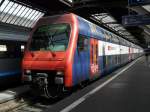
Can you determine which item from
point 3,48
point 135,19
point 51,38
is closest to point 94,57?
point 51,38

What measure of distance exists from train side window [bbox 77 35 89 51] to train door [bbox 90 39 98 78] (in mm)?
819

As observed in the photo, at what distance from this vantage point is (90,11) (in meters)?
27.2

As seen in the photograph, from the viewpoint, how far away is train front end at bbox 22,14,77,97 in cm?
989

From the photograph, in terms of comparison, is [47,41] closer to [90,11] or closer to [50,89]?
[50,89]

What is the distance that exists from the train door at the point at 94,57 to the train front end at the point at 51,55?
2.34 meters

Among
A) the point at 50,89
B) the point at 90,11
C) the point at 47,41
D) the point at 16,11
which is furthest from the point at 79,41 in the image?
the point at 16,11

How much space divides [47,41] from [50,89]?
1824mm

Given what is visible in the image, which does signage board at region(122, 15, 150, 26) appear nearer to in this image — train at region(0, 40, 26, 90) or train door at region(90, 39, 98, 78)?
train door at region(90, 39, 98, 78)

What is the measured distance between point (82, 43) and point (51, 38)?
1.36 metres

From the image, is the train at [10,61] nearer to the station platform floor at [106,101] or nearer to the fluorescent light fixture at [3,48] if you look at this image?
the fluorescent light fixture at [3,48]

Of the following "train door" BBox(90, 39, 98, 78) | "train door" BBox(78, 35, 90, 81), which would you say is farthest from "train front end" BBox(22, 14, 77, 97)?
"train door" BBox(90, 39, 98, 78)

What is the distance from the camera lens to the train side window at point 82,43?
1113 centimetres

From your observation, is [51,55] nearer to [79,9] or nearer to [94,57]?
[94,57]

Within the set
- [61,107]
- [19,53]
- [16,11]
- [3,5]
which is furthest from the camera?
[16,11]
